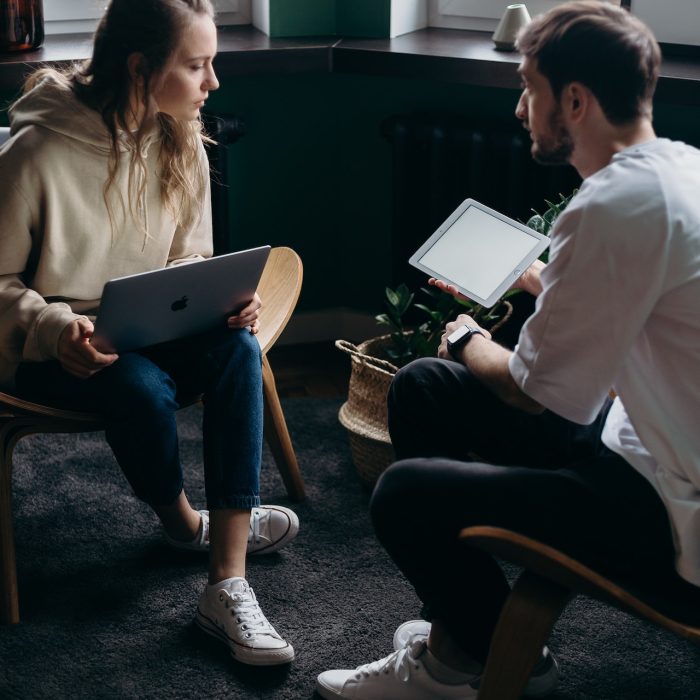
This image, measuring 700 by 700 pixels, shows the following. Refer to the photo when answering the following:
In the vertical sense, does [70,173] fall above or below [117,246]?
above

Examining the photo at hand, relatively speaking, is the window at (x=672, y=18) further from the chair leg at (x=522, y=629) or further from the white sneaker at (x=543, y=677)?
the chair leg at (x=522, y=629)

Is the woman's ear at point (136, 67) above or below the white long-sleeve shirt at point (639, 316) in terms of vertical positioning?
above

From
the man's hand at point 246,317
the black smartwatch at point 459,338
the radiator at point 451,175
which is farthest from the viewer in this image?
the radiator at point 451,175

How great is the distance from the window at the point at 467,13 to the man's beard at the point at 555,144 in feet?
4.50

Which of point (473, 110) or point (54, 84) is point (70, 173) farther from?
point (473, 110)

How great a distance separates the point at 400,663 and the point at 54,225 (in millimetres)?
876

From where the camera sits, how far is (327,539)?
1.99 metres

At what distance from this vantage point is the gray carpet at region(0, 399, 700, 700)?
5.27 feet

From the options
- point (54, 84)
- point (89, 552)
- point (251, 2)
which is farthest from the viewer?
point (251, 2)

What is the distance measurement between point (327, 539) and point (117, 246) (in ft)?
2.22

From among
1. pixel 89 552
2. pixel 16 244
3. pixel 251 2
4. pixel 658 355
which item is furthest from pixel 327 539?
pixel 251 2

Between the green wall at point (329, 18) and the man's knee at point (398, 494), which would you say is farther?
the green wall at point (329, 18)

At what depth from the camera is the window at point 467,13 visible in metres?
2.62

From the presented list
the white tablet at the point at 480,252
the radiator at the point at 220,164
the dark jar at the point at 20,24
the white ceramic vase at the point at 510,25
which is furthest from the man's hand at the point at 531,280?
the dark jar at the point at 20,24
